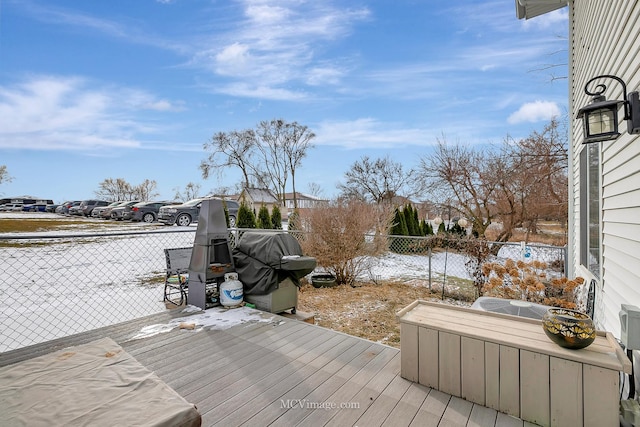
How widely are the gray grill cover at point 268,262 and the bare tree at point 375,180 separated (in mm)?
16390

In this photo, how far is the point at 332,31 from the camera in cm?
Answer: 732

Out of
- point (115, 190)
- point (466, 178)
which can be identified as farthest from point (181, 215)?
point (115, 190)

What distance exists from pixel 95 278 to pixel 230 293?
4.37m

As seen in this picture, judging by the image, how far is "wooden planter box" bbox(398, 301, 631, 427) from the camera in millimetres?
1645

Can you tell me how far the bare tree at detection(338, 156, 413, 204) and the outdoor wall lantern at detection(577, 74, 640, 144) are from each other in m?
18.2

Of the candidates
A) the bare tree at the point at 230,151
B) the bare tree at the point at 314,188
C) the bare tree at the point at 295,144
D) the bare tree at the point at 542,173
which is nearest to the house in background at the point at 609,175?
the bare tree at the point at 542,173

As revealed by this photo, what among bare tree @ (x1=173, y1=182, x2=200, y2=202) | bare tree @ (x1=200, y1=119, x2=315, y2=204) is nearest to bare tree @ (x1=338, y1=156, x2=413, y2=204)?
bare tree @ (x1=200, y1=119, x2=315, y2=204)

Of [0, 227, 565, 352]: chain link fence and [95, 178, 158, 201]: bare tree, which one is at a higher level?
[95, 178, 158, 201]: bare tree

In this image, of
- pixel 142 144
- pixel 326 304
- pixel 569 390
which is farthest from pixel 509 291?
pixel 142 144

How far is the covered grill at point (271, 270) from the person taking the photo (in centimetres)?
390

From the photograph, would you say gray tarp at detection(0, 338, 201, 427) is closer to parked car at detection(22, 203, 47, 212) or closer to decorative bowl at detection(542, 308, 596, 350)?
decorative bowl at detection(542, 308, 596, 350)

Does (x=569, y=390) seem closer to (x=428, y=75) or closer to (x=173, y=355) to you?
(x=173, y=355)

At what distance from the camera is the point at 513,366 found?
1868 mm

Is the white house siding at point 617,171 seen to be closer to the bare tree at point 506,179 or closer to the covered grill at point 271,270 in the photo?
the covered grill at point 271,270
